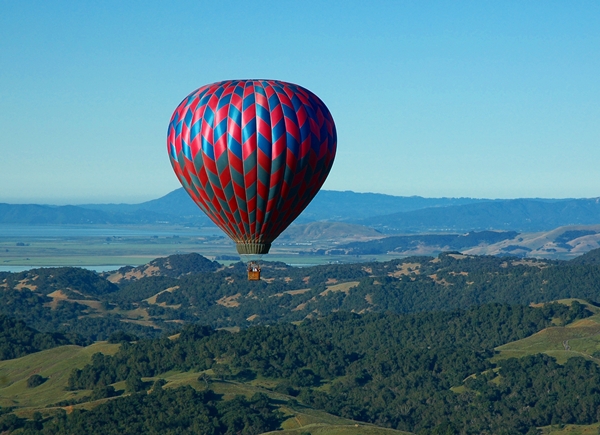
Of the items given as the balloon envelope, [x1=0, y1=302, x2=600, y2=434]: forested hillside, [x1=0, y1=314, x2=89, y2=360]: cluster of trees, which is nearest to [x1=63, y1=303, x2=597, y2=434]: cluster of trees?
[x1=0, y1=302, x2=600, y2=434]: forested hillside

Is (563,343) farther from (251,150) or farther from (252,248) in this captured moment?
(251,150)

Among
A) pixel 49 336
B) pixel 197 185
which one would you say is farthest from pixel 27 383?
pixel 197 185

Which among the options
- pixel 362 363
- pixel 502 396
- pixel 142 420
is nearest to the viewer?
pixel 142 420

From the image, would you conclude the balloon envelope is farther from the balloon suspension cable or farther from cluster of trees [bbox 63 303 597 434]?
cluster of trees [bbox 63 303 597 434]

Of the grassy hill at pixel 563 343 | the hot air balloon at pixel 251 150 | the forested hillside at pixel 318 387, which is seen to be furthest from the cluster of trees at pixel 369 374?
the hot air balloon at pixel 251 150

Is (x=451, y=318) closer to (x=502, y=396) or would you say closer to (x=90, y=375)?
(x=502, y=396)

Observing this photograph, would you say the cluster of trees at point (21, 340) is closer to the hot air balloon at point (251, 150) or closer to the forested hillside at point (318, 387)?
the forested hillside at point (318, 387)
